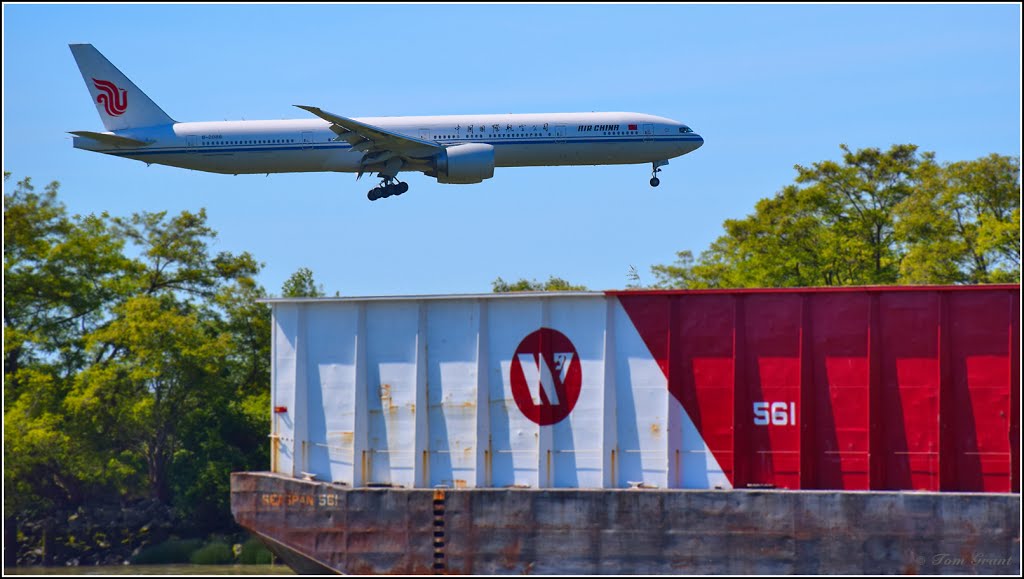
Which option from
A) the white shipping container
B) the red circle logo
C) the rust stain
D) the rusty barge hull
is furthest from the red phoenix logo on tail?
the red circle logo

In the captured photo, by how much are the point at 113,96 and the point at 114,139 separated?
311 cm

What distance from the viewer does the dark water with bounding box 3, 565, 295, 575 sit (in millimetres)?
40062

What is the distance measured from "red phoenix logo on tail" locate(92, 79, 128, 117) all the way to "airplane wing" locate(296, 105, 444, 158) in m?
8.10

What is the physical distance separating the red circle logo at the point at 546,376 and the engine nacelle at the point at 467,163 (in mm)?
19748

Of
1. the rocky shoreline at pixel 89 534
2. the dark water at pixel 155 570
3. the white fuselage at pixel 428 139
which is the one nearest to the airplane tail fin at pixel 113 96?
the white fuselage at pixel 428 139

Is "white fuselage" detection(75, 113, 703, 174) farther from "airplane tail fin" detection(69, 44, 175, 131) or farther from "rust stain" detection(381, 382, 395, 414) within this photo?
"rust stain" detection(381, 382, 395, 414)

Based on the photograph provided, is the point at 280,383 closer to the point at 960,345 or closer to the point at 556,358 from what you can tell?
the point at 556,358

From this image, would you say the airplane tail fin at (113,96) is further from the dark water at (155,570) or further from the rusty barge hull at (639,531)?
the rusty barge hull at (639,531)

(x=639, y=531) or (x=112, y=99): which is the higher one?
(x=112, y=99)

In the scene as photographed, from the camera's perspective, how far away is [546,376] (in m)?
20.8

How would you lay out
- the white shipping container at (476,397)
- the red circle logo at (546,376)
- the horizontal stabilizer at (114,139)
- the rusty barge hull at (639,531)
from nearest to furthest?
the rusty barge hull at (639,531)
the white shipping container at (476,397)
the red circle logo at (546,376)
the horizontal stabilizer at (114,139)

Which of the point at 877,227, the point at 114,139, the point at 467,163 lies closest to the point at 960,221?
the point at 877,227

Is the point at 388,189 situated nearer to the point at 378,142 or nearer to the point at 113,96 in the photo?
the point at 378,142

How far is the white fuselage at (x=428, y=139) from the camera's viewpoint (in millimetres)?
41125
